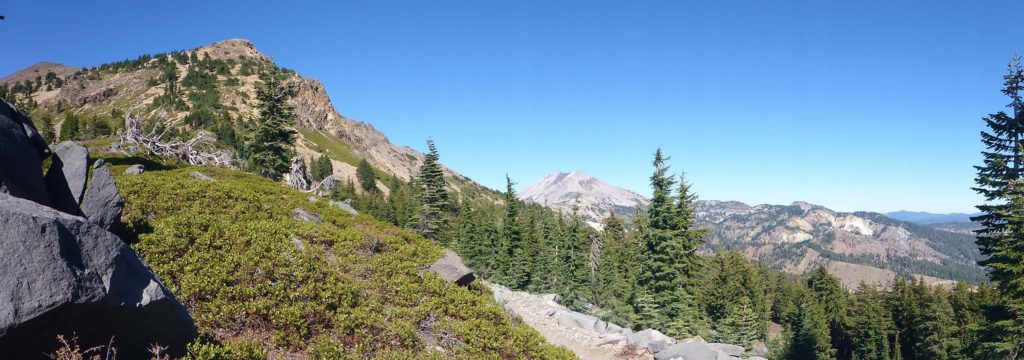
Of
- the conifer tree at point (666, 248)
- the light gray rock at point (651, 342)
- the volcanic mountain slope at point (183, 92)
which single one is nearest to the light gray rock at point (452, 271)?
the light gray rock at point (651, 342)

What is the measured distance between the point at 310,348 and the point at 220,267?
12.4ft

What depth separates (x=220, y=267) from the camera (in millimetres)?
11312

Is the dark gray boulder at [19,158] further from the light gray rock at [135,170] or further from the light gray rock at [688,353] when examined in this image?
the light gray rock at [688,353]

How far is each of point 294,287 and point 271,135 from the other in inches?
1204

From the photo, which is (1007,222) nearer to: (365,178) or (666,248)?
(666,248)

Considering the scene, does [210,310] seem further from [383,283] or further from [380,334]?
[383,283]

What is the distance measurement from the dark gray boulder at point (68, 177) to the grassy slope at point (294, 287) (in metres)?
2.02

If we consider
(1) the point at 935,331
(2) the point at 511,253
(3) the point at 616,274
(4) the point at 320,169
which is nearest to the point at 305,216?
(2) the point at 511,253

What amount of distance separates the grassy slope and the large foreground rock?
1422 millimetres

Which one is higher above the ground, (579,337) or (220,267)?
(220,267)

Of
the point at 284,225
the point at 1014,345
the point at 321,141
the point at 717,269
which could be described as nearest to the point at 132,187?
the point at 284,225

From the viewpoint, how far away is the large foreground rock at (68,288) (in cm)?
471

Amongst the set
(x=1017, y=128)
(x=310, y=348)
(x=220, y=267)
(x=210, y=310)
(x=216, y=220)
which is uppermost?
(x=1017, y=128)

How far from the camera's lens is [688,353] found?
824 inches
